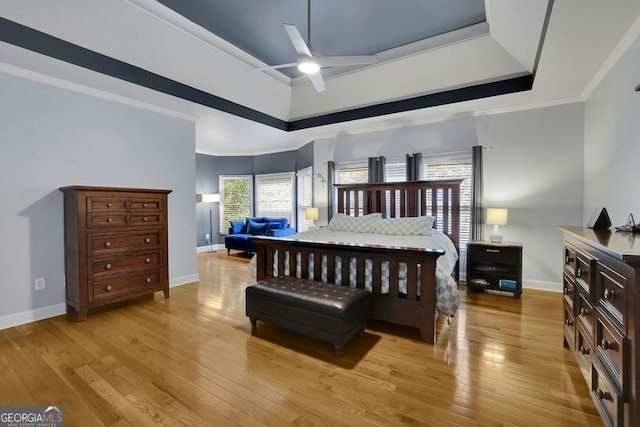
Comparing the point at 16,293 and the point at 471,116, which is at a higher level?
the point at 471,116

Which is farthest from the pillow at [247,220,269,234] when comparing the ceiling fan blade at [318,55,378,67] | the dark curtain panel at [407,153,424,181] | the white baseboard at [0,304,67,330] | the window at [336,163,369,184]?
the ceiling fan blade at [318,55,378,67]

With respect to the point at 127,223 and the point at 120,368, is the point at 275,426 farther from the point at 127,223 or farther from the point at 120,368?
the point at 127,223

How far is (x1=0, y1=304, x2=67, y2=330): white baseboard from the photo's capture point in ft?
9.43

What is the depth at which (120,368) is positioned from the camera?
214 cm

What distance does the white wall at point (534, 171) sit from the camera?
3.82 m

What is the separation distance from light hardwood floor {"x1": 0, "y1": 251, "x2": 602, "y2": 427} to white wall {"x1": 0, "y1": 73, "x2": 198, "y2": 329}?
0.44m

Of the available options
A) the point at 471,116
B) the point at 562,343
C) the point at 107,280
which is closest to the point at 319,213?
the point at 471,116

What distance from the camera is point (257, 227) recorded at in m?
6.97

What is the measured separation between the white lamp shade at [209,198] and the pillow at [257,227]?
1.22 meters

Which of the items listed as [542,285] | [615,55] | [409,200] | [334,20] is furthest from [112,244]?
[542,285]

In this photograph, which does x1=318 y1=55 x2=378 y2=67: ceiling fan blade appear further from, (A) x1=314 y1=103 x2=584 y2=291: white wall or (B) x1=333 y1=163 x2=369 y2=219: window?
(B) x1=333 y1=163 x2=369 y2=219: window

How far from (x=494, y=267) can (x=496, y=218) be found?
67 cm

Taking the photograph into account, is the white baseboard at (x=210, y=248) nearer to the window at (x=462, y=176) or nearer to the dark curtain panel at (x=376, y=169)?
the dark curtain panel at (x=376, y=169)

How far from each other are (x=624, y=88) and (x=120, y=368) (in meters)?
4.80
